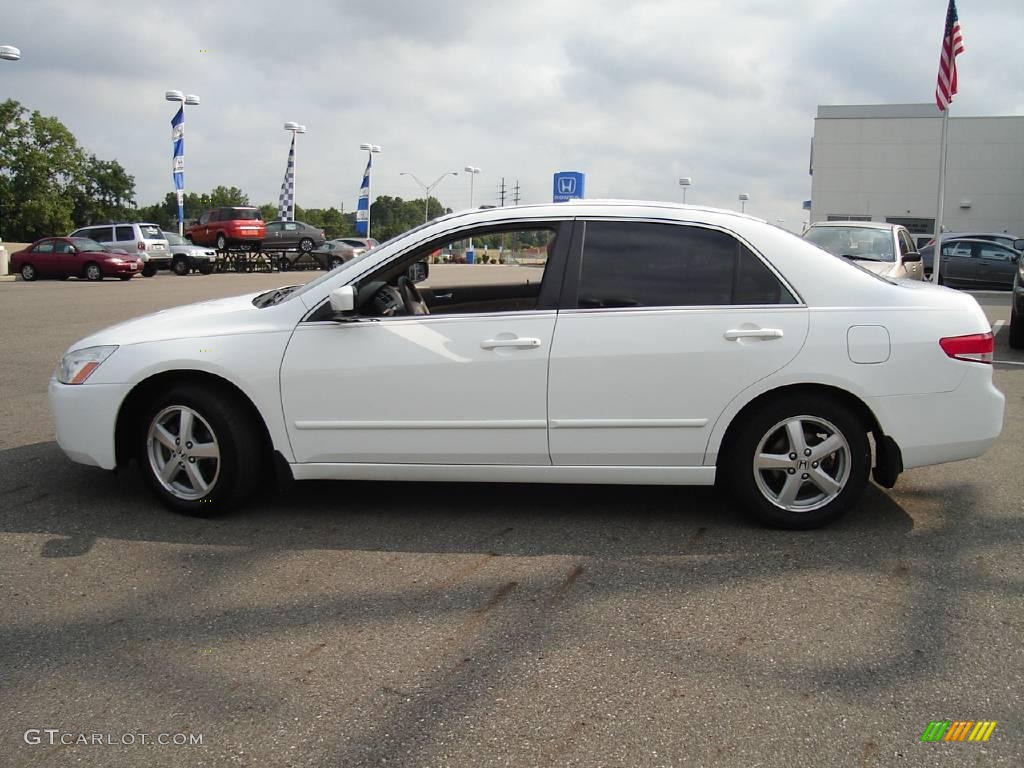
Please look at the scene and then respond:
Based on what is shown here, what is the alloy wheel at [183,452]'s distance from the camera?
4543 mm

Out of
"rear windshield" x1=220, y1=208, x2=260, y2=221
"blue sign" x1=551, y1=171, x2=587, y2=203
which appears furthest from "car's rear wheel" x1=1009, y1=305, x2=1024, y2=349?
"rear windshield" x1=220, y1=208, x2=260, y2=221

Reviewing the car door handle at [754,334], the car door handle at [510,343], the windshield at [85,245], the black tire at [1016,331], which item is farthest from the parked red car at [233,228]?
the car door handle at [754,334]

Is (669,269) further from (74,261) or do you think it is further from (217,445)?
(74,261)

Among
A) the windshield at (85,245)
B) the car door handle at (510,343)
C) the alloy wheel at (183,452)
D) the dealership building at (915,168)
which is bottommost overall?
the alloy wheel at (183,452)

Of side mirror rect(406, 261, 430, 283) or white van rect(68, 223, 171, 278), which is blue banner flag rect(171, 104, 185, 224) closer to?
white van rect(68, 223, 171, 278)

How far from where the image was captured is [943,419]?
4336 millimetres

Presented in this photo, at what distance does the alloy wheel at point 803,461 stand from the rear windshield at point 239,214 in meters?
35.8

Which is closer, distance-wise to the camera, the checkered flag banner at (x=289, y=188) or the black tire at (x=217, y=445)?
the black tire at (x=217, y=445)

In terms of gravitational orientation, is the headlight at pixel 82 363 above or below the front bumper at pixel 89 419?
above

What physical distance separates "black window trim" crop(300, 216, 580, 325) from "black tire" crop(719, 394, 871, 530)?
1.11m

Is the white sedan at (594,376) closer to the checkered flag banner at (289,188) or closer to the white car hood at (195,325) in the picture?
the white car hood at (195,325)

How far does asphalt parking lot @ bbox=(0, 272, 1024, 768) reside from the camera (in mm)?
2652

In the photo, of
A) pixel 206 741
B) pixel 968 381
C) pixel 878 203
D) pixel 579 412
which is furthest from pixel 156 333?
pixel 878 203

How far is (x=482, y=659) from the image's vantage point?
311cm
